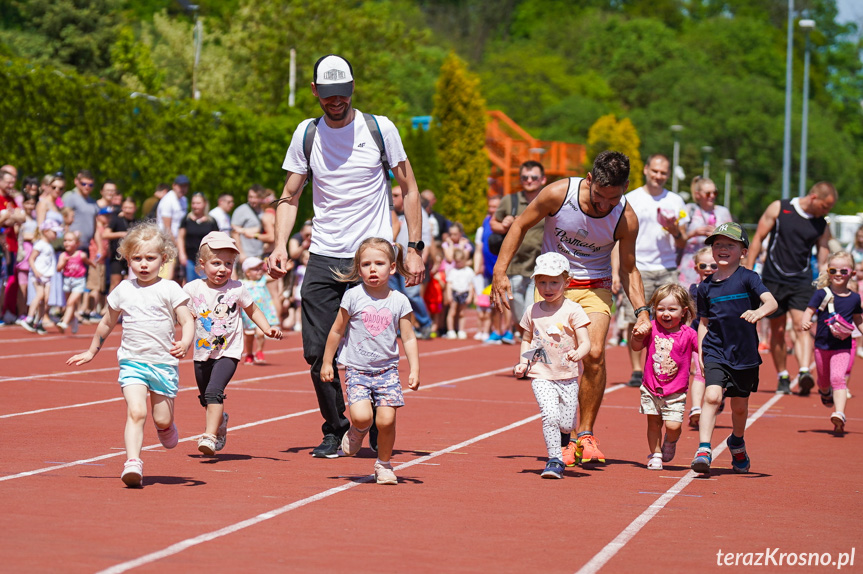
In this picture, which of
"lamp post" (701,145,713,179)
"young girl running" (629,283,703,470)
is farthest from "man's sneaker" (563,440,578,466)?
"lamp post" (701,145,713,179)

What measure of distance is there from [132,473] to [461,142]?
47029 millimetres

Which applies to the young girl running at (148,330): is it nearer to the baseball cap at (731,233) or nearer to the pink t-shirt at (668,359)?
the pink t-shirt at (668,359)

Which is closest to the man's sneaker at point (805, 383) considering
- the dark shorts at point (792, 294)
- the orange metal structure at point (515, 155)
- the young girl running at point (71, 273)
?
the dark shorts at point (792, 294)

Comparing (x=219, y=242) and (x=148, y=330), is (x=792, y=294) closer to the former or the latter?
(x=219, y=242)

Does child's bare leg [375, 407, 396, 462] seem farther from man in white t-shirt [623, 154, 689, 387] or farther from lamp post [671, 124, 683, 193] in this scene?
lamp post [671, 124, 683, 193]

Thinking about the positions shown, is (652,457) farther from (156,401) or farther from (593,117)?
(593,117)

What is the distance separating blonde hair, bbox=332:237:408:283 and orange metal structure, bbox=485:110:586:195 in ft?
165

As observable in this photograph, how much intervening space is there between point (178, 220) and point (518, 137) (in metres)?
46.5

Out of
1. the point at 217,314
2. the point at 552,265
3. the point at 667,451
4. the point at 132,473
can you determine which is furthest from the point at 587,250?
the point at 132,473

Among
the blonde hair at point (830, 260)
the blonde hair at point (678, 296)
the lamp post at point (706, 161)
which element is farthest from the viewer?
the lamp post at point (706, 161)

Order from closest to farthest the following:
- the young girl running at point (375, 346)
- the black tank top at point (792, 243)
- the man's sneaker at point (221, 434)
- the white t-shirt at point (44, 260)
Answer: the young girl running at point (375, 346) < the man's sneaker at point (221, 434) < the black tank top at point (792, 243) < the white t-shirt at point (44, 260)

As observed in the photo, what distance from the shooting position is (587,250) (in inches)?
344

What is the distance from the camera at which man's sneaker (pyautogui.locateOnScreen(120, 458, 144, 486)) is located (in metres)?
7.05

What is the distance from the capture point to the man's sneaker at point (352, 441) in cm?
815
